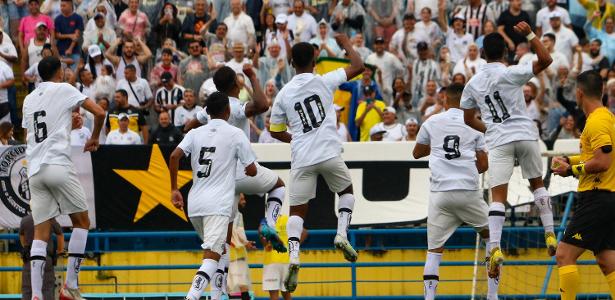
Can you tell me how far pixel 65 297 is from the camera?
1656cm

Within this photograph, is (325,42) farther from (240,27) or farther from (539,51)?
(539,51)

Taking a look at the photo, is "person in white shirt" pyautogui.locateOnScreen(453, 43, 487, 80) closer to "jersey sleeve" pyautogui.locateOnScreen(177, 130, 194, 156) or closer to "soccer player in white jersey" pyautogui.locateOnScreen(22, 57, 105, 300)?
"soccer player in white jersey" pyautogui.locateOnScreen(22, 57, 105, 300)

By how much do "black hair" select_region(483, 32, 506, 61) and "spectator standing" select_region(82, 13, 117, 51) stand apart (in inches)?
475

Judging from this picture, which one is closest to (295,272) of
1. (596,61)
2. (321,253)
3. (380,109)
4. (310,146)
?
(310,146)

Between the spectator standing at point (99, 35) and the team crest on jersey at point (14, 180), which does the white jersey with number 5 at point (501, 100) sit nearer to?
the team crest on jersey at point (14, 180)

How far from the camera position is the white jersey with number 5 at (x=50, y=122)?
16.4 metres

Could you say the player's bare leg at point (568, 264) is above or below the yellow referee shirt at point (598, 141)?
below

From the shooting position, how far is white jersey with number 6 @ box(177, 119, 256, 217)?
15578 millimetres

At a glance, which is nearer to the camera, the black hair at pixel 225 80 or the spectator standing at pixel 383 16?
the black hair at pixel 225 80

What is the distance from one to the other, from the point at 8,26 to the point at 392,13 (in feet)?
25.4

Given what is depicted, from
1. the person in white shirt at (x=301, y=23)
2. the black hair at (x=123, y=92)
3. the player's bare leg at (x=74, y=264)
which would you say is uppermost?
the person in white shirt at (x=301, y=23)

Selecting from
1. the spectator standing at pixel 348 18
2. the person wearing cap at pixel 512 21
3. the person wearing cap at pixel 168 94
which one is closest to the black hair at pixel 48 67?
the person wearing cap at pixel 168 94

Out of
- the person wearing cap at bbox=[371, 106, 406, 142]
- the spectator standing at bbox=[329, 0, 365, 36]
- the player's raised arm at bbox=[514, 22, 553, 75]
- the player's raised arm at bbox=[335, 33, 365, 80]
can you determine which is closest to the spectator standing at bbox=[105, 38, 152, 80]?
the spectator standing at bbox=[329, 0, 365, 36]

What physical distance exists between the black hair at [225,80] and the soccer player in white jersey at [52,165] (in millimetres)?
1423
